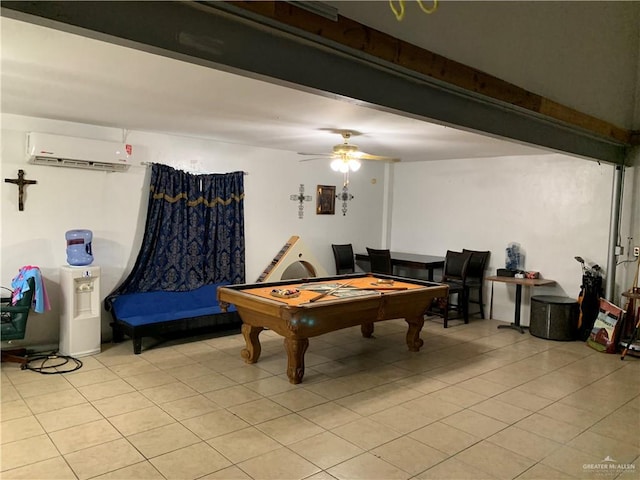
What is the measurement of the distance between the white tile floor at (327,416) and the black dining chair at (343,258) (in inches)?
94.4

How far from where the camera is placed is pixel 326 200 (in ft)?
24.9

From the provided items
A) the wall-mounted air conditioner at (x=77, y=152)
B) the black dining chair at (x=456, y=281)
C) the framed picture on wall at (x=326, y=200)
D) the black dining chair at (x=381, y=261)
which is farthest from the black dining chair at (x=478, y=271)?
the wall-mounted air conditioner at (x=77, y=152)

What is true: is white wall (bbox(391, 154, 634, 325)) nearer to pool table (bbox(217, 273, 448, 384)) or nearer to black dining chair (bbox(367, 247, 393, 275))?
black dining chair (bbox(367, 247, 393, 275))

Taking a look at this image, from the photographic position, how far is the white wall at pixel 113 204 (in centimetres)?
482

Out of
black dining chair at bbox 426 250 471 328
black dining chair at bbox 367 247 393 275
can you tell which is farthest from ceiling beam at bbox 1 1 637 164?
black dining chair at bbox 367 247 393 275

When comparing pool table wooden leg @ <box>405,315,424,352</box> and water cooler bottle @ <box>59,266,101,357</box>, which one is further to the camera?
pool table wooden leg @ <box>405,315,424,352</box>

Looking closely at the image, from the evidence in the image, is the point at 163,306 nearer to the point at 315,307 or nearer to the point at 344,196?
the point at 315,307

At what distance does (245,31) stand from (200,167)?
164 inches

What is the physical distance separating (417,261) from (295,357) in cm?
348

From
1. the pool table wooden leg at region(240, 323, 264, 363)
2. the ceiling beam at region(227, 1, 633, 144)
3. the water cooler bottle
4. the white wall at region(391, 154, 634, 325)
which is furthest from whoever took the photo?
the white wall at region(391, 154, 634, 325)

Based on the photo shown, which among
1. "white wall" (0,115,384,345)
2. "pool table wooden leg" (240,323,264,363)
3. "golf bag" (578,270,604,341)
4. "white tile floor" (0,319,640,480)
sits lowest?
"white tile floor" (0,319,640,480)

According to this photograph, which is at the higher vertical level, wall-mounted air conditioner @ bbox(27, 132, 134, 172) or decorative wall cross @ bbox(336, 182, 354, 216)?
wall-mounted air conditioner @ bbox(27, 132, 134, 172)

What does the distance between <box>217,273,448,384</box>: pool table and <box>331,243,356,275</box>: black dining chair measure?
6.81 feet

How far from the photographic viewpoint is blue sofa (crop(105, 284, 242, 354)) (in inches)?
198
